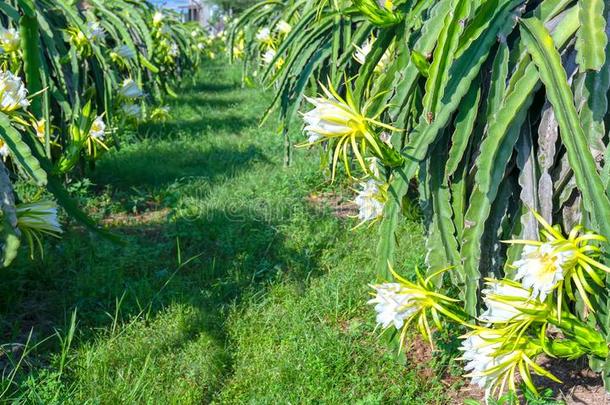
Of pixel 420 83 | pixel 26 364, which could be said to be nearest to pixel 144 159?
pixel 26 364

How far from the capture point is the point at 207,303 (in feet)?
9.11

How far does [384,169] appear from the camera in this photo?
7.21 feet

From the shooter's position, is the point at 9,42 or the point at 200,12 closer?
the point at 9,42

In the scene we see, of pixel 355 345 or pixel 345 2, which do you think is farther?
pixel 345 2

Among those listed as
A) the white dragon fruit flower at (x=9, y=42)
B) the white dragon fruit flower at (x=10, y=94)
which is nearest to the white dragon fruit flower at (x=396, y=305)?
the white dragon fruit flower at (x=10, y=94)

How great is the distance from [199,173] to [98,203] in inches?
34.3

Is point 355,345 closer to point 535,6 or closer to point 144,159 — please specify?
point 535,6

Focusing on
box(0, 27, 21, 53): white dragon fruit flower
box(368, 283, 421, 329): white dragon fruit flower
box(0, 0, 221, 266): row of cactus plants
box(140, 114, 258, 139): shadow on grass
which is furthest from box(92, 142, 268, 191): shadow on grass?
box(368, 283, 421, 329): white dragon fruit flower

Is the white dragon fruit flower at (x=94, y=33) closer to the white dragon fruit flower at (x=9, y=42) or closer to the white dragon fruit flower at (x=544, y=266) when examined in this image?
the white dragon fruit flower at (x=9, y=42)

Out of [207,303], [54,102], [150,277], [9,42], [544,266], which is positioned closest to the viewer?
[544,266]

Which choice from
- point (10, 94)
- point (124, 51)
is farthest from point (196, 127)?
point (10, 94)

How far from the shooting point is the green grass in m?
2.20

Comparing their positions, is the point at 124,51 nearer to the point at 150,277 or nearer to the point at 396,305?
the point at 150,277

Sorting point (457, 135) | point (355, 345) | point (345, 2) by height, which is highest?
point (345, 2)
